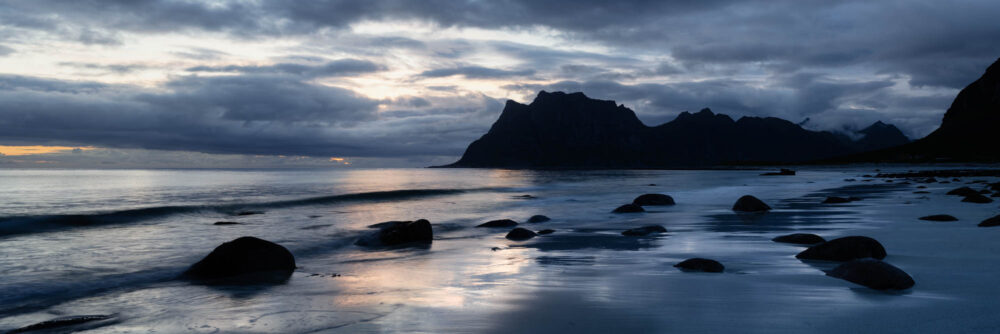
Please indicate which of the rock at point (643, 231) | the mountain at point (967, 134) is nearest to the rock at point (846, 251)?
the rock at point (643, 231)

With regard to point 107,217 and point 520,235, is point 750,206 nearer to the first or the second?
point 520,235

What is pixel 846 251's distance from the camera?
9.55m

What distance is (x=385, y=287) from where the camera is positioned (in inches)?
341

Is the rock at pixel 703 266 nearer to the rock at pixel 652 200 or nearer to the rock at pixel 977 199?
the rock at pixel 652 200

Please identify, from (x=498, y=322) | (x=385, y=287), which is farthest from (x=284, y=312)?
(x=498, y=322)

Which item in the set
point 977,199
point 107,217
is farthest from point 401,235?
point 977,199

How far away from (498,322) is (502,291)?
165cm

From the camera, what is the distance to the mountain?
428ft

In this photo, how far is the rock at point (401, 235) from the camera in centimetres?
1451

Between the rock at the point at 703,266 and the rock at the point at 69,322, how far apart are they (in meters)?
8.61

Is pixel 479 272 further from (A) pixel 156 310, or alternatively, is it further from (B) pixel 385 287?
(A) pixel 156 310

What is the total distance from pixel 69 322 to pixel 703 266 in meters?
9.35

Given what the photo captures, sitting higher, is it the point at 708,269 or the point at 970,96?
the point at 970,96

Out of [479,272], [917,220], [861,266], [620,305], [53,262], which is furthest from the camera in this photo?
[917,220]
